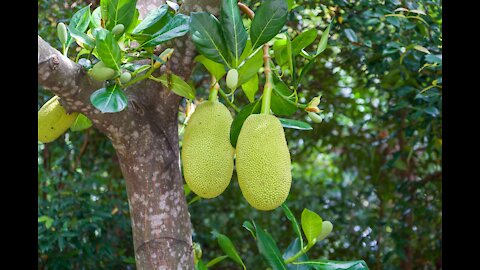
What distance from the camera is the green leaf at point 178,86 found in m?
0.83

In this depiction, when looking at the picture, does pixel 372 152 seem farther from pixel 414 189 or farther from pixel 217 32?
pixel 217 32

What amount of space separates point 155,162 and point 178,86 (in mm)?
125

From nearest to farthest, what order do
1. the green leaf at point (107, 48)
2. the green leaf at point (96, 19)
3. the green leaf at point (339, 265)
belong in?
the green leaf at point (107, 48), the green leaf at point (96, 19), the green leaf at point (339, 265)

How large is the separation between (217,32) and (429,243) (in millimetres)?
1619

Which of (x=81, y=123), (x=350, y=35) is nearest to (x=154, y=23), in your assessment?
(x=81, y=123)

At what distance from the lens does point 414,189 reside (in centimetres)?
201

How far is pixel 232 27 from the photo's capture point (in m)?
0.78

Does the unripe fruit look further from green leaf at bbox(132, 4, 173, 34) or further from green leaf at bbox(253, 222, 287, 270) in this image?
green leaf at bbox(253, 222, 287, 270)

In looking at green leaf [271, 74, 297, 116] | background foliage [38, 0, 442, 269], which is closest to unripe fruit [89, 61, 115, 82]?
green leaf [271, 74, 297, 116]

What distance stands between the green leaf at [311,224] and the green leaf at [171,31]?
0.35 meters

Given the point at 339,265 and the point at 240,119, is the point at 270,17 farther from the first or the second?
the point at 339,265

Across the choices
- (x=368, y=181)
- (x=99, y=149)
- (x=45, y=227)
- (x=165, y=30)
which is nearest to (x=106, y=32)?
(x=165, y=30)

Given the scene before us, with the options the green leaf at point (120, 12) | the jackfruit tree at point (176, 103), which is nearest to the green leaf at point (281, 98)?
the jackfruit tree at point (176, 103)

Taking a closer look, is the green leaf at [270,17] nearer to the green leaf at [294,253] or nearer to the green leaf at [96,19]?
the green leaf at [96,19]
